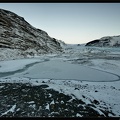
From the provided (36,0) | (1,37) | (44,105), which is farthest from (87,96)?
(1,37)

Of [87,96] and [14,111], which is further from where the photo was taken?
[87,96]

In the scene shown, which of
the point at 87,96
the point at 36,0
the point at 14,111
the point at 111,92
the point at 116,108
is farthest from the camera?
the point at 111,92

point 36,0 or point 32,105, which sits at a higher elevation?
point 36,0

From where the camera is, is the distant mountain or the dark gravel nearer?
the dark gravel

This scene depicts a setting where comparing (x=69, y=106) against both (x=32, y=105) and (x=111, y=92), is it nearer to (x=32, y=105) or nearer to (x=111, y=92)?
(x=32, y=105)

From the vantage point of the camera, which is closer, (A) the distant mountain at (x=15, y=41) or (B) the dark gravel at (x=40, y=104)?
(B) the dark gravel at (x=40, y=104)

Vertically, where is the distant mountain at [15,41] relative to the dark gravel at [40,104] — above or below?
above

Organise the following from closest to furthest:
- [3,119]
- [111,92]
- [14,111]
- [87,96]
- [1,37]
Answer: [3,119] < [14,111] < [87,96] < [111,92] < [1,37]

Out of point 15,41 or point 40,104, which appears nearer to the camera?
point 40,104

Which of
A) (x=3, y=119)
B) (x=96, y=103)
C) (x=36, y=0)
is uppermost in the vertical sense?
(x=36, y=0)

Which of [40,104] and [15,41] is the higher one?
[15,41]

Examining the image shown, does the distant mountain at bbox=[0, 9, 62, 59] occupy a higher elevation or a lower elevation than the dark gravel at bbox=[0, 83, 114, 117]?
higher
